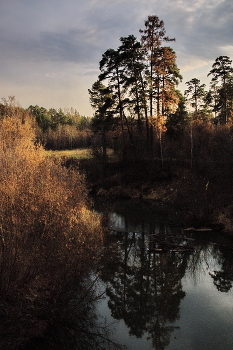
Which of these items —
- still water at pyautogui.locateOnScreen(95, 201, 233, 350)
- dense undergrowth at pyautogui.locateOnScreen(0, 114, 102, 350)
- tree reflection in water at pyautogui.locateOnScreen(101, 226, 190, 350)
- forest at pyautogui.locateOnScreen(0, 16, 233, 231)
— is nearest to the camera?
dense undergrowth at pyautogui.locateOnScreen(0, 114, 102, 350)

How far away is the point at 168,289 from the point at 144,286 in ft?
3.07

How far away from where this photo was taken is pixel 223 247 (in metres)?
16.1

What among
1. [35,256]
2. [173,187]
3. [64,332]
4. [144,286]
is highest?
[35,256]

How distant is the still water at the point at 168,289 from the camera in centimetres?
886

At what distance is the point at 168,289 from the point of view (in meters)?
11.7

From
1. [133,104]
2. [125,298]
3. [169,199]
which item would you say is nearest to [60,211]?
[125,298]

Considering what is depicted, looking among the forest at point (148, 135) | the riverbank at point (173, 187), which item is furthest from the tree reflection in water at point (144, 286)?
the forest at point (148, 135)

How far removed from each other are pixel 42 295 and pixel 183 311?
4727 mm

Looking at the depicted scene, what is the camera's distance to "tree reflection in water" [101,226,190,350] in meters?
9.51

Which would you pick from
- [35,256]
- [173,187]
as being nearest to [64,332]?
[35,256]

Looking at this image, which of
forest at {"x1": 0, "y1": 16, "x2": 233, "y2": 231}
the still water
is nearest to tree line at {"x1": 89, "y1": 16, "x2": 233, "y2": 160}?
forest at {"x1": 0, "y1": 16, "x2": 233, "y2": 231}

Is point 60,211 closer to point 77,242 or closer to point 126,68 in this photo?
point 77,242

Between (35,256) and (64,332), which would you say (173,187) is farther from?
(35,256)

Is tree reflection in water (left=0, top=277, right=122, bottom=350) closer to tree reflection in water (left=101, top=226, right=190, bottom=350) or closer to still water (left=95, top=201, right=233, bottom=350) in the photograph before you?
still water (left=95, top=201, right=233, bottom=350)
